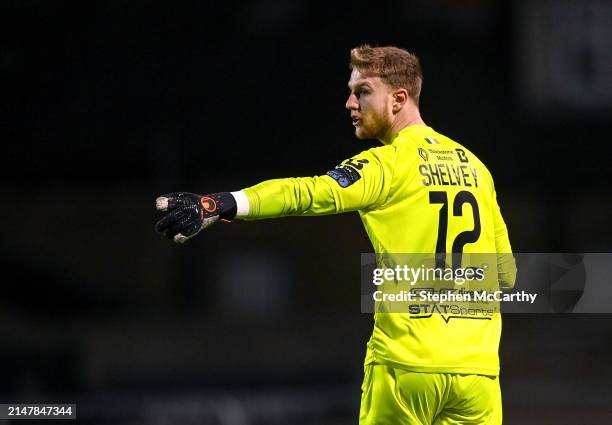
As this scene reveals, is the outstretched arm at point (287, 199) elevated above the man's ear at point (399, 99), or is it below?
below

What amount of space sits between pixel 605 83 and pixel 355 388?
3826mm

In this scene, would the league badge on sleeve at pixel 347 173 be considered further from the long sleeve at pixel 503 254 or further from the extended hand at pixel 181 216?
the long sleeve at pixel 503 254

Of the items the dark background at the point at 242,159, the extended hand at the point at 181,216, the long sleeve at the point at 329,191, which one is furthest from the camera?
the dark background at the point at 242,159

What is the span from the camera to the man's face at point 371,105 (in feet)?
10.8

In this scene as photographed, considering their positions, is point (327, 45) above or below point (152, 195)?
above

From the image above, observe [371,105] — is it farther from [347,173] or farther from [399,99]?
[347,173]

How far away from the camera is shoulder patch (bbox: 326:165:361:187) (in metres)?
2.91

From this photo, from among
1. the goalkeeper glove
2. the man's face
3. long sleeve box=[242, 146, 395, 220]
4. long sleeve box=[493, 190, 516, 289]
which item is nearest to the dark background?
long sleeve box=[493, 190, 516, 289]

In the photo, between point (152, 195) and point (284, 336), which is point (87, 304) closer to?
point (152, 195)

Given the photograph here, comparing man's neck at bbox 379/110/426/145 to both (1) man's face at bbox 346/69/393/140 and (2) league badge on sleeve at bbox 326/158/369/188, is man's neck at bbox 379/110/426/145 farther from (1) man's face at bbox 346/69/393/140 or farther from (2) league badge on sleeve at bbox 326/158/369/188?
(2) league badge on sleeve at bbox 326/158/369/188

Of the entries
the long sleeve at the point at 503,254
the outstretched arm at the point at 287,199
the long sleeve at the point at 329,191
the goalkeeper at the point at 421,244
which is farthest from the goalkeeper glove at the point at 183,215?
the long sleeve at the point at 503,254

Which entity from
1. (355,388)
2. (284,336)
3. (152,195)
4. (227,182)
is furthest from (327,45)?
(355,388)

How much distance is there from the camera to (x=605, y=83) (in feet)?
29.6

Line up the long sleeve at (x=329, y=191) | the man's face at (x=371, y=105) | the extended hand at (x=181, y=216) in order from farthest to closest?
the man's face at (x=371, y=105) → the long sleeve at (x=329, y=191) → the extended hand at (x=181, y=216)
